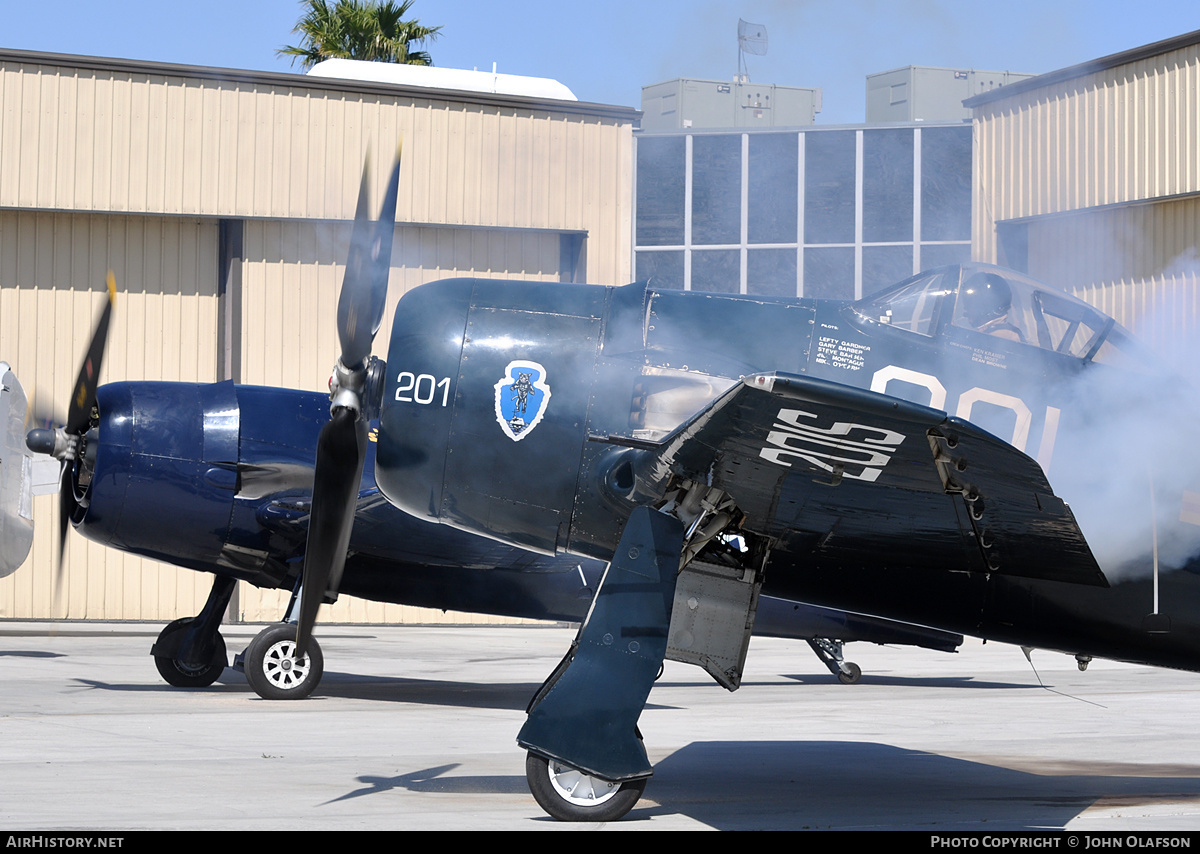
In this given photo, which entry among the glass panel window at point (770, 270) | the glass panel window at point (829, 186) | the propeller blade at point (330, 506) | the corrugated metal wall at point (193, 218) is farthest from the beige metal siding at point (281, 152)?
the propeller blade at point (330, 506)

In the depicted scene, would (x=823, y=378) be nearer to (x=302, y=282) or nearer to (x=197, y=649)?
(x=197, y=649)

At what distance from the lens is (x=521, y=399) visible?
23.6 ft

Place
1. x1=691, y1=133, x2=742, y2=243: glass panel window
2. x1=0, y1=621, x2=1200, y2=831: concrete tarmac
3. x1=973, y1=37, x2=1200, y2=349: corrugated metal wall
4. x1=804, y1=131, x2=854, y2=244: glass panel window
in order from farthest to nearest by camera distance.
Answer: x1=691, y1=133, x2=742, y2=243: glass panel window, x1=804, y1=131, x2=854, y2=244: glass panel window, x1=973, y1=37, x2=1200, y2=349: corrugated metal wall, x1=0, y1=621, x2=1200, y2=831: concrete tarmac

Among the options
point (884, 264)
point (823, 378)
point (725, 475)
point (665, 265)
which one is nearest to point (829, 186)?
point (884, 264)

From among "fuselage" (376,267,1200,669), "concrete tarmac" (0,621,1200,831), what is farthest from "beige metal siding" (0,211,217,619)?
"fuselage" (376,267,1200,669)

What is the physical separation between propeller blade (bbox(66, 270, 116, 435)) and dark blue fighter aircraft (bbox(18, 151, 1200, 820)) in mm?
5246

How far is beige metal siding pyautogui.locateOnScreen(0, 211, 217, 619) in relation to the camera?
22594 mm

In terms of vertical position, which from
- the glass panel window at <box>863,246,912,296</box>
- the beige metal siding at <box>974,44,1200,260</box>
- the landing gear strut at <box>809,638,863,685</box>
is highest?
the beige metal siding at <box>974,44,1200,260</box>

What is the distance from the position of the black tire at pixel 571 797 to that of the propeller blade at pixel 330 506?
1.64 m

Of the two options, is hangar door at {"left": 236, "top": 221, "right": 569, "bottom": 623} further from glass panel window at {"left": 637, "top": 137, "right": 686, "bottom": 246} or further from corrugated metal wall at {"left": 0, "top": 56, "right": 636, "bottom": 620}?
glass panel window at {"left": 637, "top": 137, "right": 686, "bottom": 246}

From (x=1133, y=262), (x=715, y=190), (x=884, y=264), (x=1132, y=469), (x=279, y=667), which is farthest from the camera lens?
(x=715, y=190)

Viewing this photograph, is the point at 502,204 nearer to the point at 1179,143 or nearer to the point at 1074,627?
the point at 1179,143

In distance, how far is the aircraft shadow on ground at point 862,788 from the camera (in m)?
7.04

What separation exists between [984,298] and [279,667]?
26.6ft
